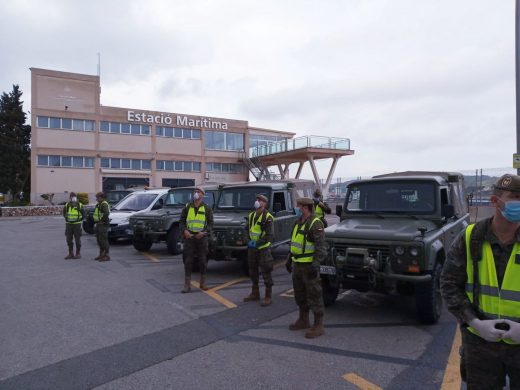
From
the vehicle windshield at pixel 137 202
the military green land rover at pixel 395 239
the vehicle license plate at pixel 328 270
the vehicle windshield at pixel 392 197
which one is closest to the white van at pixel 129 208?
the vehicle windshield at pixel 137 202

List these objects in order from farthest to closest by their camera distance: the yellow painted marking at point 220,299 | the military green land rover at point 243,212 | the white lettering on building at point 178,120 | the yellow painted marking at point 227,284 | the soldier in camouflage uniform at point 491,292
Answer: the white lettering on building at point 178,120 < the military green land rover at point 243,212 < the yellow painted marking at point 227,284 < the yellow painted marking at point 220,299 < the soldier in camouflage uniform at point 491,292

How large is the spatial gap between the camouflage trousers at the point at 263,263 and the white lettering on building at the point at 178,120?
36470 mm

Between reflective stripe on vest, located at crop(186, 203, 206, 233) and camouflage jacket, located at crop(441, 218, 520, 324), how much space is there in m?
5.35

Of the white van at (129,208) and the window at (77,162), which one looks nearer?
the white van at (129,208)

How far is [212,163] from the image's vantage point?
4472 cm

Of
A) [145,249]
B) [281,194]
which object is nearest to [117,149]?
[145,249]

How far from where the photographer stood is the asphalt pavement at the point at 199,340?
3.91 m

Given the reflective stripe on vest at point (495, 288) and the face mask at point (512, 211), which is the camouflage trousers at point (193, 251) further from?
the face mask at point (512, 211)

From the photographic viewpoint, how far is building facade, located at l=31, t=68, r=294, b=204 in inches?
1425

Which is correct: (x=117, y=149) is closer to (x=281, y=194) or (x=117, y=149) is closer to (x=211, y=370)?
(x=281, y=194)

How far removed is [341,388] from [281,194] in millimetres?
6200

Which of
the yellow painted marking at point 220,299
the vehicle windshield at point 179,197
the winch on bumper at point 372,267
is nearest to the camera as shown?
the winch on bumper at point 372,267

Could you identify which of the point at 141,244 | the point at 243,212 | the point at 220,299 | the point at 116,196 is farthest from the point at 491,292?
the point at 116,196

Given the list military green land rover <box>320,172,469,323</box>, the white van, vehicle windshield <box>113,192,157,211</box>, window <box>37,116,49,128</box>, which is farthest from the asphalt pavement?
window <box>37,116,49,128</box>
